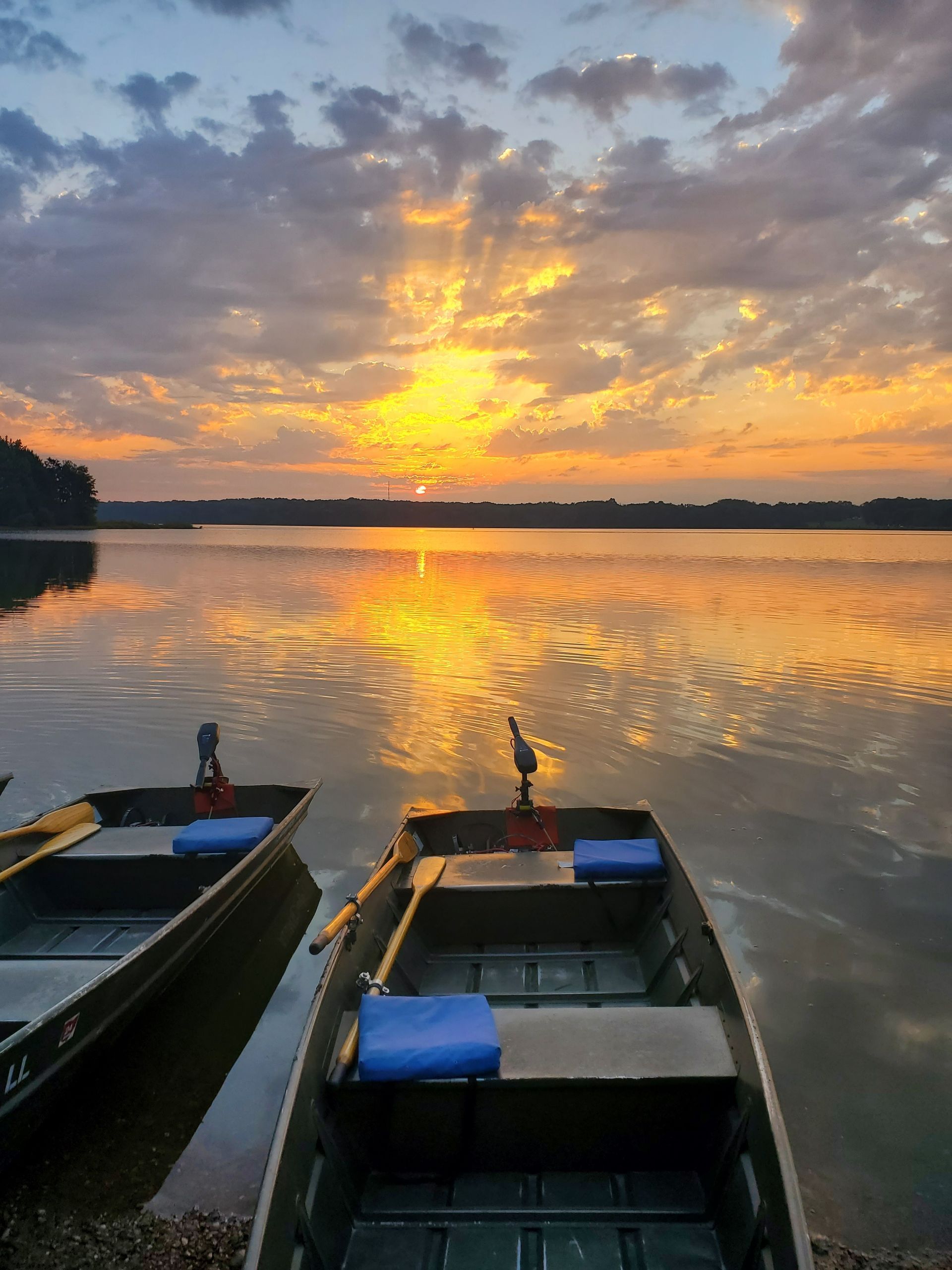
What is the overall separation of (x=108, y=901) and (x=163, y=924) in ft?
3.05

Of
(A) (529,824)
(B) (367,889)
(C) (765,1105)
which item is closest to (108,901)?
(B) (367,889)

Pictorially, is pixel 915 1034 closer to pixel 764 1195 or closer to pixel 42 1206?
pixel 764 1195

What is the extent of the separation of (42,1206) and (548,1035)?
3.87m

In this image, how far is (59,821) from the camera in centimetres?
1039

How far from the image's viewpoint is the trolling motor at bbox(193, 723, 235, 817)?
1135 centimetres

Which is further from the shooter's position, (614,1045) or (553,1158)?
(614,1045)

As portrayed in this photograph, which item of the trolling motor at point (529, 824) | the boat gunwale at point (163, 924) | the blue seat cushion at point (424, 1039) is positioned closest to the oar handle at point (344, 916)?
the blue seat cushion at point (424, 1039)

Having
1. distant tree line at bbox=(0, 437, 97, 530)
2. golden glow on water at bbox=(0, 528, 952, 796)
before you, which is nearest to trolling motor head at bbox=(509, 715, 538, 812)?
golden glow on water at bbox=(0, 528, 952, 796)

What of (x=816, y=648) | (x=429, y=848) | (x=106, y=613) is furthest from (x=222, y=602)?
(x=429, y=848)

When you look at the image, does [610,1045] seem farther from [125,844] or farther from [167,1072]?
[125,844]

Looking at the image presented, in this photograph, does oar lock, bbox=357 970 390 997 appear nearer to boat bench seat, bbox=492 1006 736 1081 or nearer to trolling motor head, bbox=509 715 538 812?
boat bench seat, bbox=492 1006 736 1081

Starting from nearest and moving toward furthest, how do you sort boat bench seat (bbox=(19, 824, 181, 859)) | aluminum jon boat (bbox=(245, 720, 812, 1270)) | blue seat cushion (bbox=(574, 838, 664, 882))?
1. aluminum jon boat (bbox=(245, 720, 812, 1270))
2. blue seat cushion (bbox=(574, 838, 664, 882))
3. boat bench seat (bbox=(19, 824, 181, 859))

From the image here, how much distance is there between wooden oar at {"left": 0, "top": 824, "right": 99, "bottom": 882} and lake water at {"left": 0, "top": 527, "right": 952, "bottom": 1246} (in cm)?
300

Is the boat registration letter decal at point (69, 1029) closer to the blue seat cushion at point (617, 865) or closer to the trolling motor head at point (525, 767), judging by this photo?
the blue seat cushion at point (617, 865)
